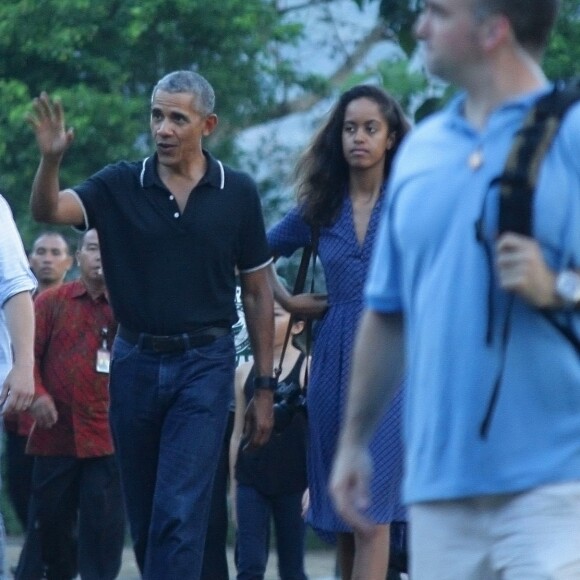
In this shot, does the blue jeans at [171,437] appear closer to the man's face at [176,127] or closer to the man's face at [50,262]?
the man's face at [176,127]

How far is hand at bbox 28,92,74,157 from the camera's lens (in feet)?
20.2

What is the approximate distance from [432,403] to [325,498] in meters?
3.29

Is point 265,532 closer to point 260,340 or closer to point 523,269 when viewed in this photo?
point 260,340

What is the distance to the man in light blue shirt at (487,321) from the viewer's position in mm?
3389

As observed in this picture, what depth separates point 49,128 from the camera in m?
6.16

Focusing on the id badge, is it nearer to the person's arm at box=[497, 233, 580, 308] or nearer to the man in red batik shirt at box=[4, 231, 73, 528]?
the man in red batik shirt at box=[4, 231, 73, 528]

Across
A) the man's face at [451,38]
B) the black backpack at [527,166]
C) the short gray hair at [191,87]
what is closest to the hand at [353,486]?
the black backpack at [527,166]

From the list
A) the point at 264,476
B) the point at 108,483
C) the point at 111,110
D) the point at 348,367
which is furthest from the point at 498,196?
the point at 111,110

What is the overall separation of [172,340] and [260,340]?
55 centimetres

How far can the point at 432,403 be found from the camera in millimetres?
3502

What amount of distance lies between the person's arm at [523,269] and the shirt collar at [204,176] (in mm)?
3448

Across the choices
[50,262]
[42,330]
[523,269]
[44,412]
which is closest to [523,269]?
[523,269]

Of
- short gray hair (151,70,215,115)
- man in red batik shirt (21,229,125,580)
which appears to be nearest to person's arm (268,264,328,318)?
short gray hair (151,70,215,115)

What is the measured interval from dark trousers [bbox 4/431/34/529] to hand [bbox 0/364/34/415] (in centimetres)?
385
